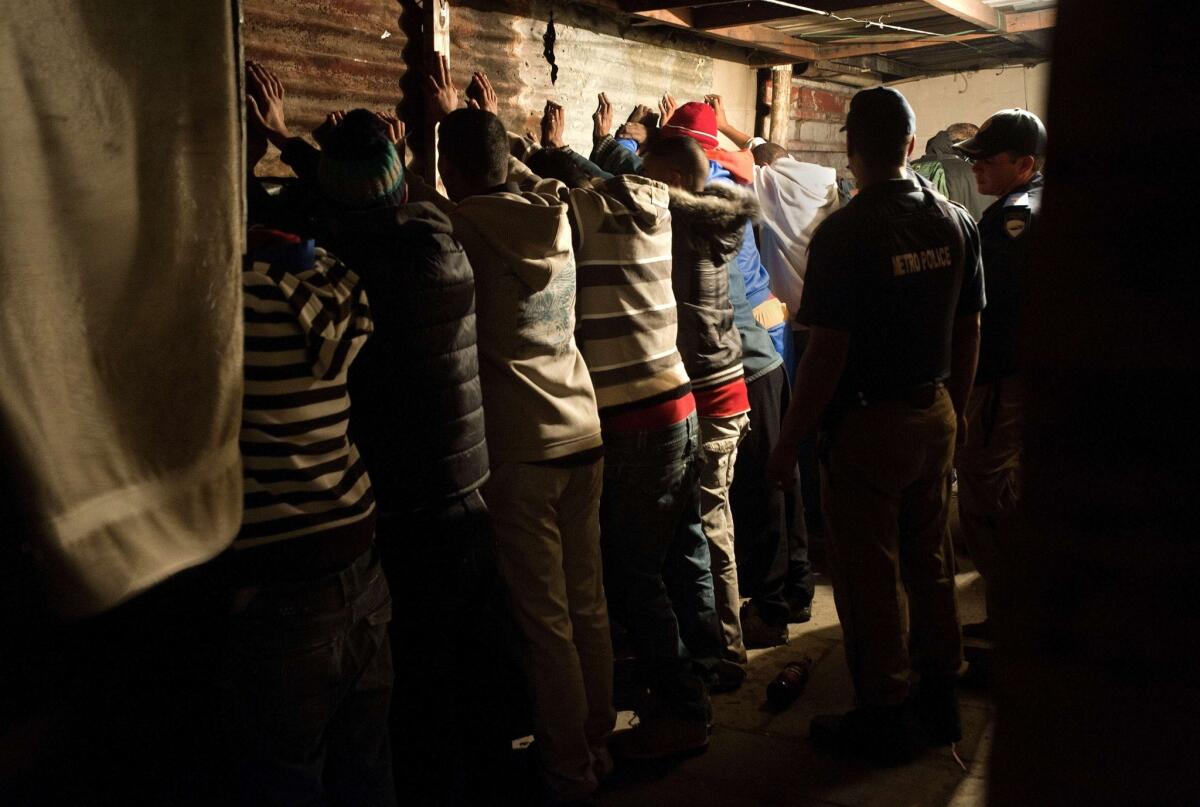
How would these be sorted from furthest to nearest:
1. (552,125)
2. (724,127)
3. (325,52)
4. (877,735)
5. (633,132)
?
(724,127)
(633,132)
(552,125)
(325,52)
(877,735)

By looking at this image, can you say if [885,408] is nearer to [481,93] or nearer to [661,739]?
[661,739]

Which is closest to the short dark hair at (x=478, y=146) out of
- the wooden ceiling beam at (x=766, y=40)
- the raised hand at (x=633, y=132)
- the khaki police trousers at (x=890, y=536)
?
the khaki police trousers at (x=890, y=536)

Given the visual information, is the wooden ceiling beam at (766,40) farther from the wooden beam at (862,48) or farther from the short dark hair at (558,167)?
the short dark hair at (558,167)

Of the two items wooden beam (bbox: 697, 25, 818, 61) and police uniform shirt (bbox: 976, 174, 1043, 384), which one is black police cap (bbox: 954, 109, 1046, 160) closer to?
police uniform shirt (bbox: 976, 174, 1043, 384)

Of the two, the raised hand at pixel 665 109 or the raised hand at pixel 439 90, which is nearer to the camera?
the raised hand at pixel 439 90

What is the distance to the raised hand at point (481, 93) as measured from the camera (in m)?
4.77

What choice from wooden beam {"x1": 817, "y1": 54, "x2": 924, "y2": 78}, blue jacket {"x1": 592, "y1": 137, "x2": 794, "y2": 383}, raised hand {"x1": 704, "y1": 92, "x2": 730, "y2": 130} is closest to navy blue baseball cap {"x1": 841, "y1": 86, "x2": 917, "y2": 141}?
blue jacket {"x1": 592, "y1": 137, "x2": 794, "y2": 383}

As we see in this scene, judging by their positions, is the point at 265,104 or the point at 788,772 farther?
the point at 788,772

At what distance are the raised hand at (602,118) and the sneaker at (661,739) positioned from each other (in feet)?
11.6

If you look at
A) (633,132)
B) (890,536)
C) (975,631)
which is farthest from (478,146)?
(975,631)

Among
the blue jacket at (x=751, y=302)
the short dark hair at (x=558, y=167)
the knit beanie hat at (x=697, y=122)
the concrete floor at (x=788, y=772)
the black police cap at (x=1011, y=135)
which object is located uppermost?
the knit beanie hat at (x=697, y=122)

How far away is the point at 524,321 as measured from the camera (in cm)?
342

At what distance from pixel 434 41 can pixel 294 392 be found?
2936mm

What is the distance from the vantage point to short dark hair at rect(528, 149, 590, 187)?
4301 mm
